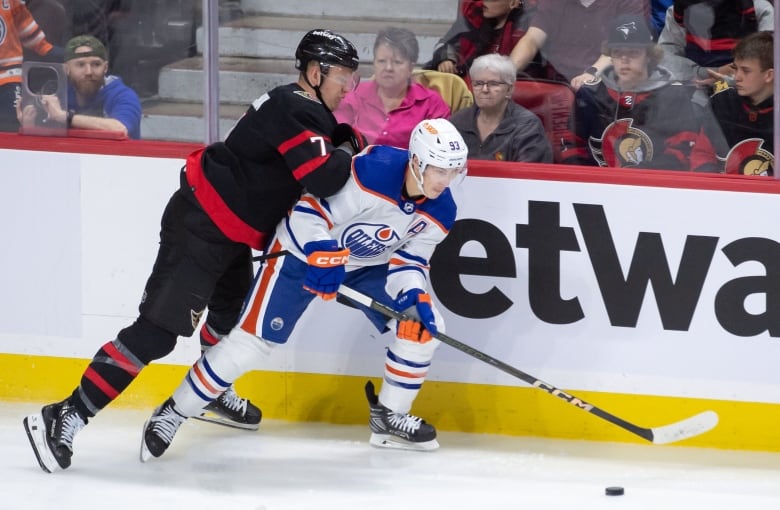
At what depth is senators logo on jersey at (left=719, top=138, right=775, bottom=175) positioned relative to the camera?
3.67m

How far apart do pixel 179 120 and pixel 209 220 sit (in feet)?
1.77

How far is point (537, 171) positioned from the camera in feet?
12.3

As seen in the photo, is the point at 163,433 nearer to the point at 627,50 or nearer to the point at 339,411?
the point at 339,411

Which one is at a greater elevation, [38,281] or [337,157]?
[337,157]

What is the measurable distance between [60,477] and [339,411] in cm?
86

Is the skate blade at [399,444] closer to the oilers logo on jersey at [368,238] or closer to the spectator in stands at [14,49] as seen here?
the oilers logo on jersey at [368,238]

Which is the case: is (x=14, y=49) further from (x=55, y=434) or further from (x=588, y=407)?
(x=588, y=407)

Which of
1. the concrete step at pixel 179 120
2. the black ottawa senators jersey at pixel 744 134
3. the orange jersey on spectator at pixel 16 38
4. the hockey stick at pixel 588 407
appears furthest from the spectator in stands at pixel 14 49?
the black ottawa senators jersey at pixel 744 134

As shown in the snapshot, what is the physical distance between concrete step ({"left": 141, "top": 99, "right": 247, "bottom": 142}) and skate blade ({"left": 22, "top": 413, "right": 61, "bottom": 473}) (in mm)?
915

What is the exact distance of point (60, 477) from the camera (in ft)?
11.5

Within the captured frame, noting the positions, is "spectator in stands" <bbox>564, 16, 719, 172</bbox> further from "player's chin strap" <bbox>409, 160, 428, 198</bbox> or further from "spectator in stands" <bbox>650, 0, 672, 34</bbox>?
"player's chin strap" <bbox>409, 160, 428, 198</bbox>

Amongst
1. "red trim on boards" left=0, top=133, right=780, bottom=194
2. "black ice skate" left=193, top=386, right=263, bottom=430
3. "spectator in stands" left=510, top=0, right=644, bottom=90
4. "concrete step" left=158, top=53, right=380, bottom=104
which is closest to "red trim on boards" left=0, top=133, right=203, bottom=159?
"red trim on boards" left=0, top=133, right=780, bottom=194

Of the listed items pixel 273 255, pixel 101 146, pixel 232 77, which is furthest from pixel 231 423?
pixel 232 77

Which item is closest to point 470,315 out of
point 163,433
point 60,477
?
point 163,433
